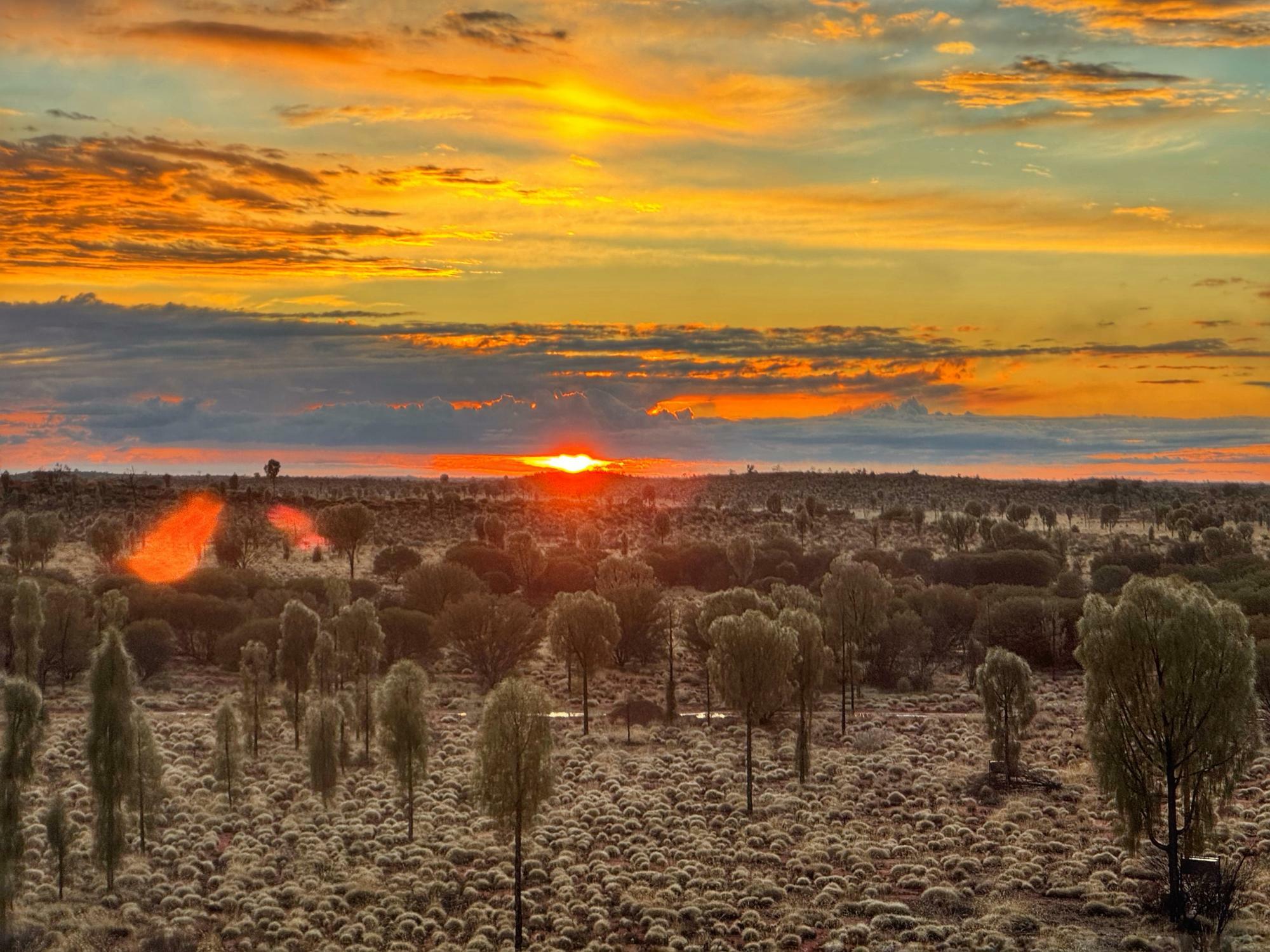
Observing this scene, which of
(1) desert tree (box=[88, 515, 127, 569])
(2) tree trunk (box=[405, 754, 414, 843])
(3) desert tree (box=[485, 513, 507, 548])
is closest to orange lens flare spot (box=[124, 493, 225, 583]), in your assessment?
(1) desert tree (box=[88, 515, 127, 569])

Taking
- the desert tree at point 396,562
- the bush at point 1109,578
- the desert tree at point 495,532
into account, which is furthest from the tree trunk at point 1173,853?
the desert tree at point 495,532

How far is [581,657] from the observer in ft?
207

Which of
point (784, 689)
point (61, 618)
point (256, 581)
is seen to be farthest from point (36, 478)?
point (784, 689)

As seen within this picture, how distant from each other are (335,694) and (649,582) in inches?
1211

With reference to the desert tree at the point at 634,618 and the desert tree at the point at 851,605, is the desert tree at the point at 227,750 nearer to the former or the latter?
the desert tree at the point at 851,605

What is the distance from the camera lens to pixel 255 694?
57.2 metres

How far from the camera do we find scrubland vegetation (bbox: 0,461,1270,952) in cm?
3372

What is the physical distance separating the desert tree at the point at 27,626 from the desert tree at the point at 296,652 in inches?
478

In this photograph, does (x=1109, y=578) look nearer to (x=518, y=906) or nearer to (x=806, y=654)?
(x=806, y=654)

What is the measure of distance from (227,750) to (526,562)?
5732cm

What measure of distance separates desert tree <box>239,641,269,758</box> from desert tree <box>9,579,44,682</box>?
426 inches

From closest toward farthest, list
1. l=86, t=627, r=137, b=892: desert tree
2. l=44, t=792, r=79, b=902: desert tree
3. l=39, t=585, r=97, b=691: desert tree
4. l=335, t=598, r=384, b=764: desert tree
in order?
1. l=44, t=792, r=79, b=902: desert tree
2. l=86, t=627, r=137, b=892: desert tree
3. l=335, t=598, r=384, b=764: desert tree
4. l=39, t=585, r=97, b=691: desert tree

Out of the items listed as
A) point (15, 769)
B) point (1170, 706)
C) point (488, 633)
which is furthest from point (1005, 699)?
point (15, 769)

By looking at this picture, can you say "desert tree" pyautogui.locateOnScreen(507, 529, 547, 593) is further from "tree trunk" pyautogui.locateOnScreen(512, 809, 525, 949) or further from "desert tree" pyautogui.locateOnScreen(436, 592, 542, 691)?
"tree trunk" pyautogui.locateOnScreen(512, 809, 525, 949)
